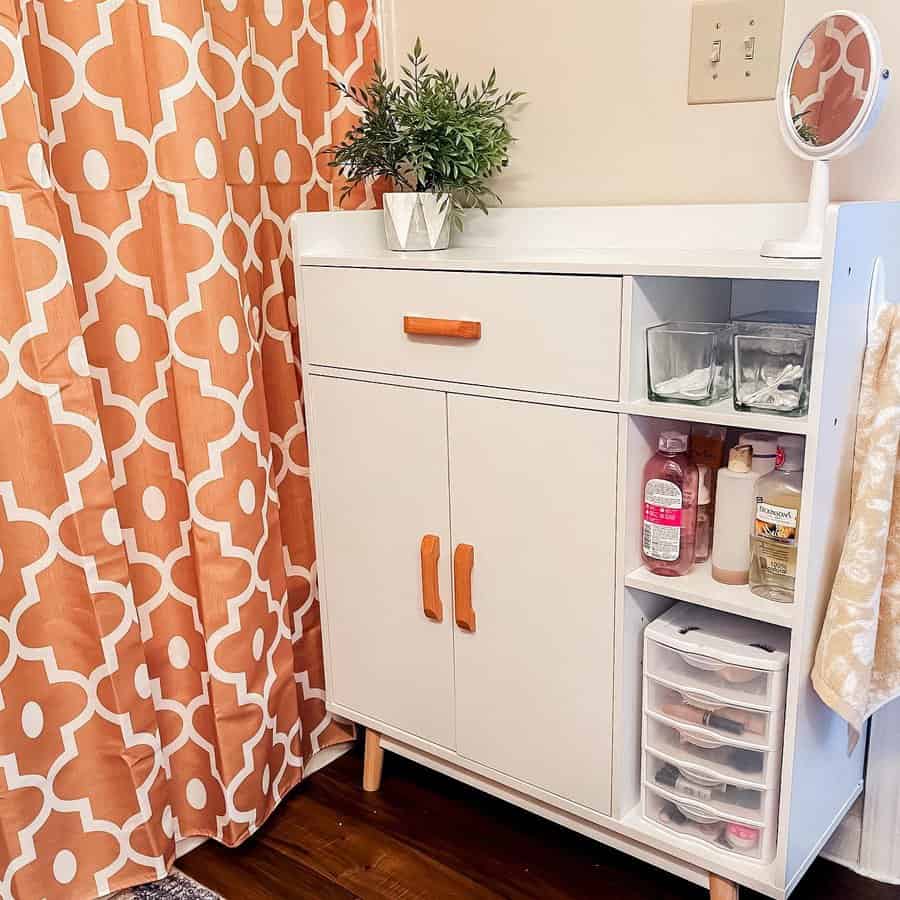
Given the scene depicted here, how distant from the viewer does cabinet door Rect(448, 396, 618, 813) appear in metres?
1.38

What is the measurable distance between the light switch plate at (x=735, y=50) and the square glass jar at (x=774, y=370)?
460 millimetres

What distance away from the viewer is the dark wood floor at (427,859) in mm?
1573

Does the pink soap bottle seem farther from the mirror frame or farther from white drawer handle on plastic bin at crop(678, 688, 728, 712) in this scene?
the mirror frame

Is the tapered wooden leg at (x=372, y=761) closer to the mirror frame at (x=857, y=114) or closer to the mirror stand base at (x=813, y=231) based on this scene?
the mirror stand base at (x=813, y=231)

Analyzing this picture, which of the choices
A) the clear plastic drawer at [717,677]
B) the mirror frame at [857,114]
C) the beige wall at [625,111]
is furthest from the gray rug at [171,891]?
the mirror frame at [857,114]

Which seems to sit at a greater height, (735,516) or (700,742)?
(735,516)

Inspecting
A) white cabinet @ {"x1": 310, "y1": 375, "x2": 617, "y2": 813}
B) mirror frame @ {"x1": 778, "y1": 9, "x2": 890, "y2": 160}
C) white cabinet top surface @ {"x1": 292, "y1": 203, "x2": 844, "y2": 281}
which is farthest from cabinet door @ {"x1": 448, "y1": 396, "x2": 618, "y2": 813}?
mirror frame @ {"x1": 778, "y1": 9, "x2": 890, "y2": 160}

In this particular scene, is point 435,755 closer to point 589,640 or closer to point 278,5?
point 589,640

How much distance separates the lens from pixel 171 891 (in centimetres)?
161

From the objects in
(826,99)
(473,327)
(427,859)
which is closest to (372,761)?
(427,859)

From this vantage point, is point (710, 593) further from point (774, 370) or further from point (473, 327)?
point (473, 327)

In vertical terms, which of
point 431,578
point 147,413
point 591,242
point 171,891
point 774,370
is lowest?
point 171,891

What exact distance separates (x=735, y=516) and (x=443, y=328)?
51 centimetres

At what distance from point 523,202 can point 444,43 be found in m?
0.36
